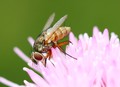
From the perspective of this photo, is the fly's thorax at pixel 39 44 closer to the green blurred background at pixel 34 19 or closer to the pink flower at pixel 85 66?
the pink flower at pixel 85 66

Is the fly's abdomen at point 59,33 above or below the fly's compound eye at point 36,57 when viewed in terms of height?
above

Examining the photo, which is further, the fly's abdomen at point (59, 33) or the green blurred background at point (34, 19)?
the green blurred background at point (34, 19)

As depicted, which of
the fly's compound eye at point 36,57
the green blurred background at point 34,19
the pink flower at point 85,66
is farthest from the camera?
the green blurred background at point 34,19

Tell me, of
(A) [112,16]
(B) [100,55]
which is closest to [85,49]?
(B) [100,55]

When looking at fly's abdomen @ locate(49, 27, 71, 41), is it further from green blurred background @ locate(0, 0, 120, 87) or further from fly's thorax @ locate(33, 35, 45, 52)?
green blurred background @ locate(0, 0, 120, 87)

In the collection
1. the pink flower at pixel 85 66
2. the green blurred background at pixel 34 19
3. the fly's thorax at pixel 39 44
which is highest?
the green blurred background at pixel 34 19

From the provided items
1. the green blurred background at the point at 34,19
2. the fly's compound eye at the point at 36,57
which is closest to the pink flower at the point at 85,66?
the fly's compound eye at the point at 36,57

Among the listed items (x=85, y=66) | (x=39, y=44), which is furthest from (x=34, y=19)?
(x=85, y=66)

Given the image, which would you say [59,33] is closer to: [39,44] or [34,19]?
[39,44]
